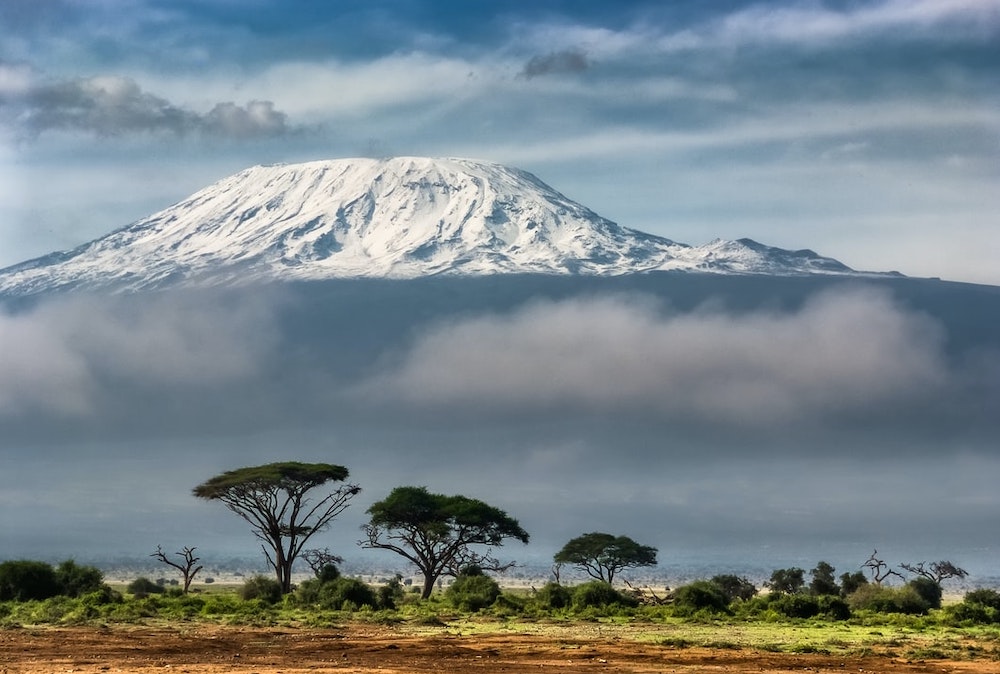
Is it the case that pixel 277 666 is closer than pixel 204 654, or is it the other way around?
pixel 277 666

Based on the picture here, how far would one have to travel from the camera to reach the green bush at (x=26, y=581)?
60.4 m

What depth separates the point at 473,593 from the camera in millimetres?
58188

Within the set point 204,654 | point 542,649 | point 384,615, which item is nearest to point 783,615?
point 384,615

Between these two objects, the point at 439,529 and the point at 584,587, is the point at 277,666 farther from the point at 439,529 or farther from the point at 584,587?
the point at 439,529

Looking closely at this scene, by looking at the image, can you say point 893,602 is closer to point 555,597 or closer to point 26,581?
point 555,597

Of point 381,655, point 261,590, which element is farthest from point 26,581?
point 381,655

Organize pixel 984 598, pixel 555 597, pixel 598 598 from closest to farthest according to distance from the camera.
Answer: pixel 984 598, pixel 598 598, pixel 555 597

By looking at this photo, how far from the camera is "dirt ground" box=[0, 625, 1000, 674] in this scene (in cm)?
3117

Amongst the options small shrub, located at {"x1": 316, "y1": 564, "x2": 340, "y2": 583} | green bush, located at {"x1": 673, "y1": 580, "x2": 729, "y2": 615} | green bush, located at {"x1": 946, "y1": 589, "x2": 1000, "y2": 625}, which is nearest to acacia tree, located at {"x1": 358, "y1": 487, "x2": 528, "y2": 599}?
small shrub, located at {"x1": 316, "y1": 564, "x2": 340, "y2": 583}

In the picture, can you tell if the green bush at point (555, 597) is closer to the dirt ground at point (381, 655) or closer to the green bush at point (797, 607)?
the green bush at point (797, 607)

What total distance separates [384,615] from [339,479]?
29806mm

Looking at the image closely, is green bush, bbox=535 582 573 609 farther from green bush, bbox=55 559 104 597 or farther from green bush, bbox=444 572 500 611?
green bush, bbox=55 559 104 597

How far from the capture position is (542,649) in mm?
36000

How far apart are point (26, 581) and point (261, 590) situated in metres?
9.79
